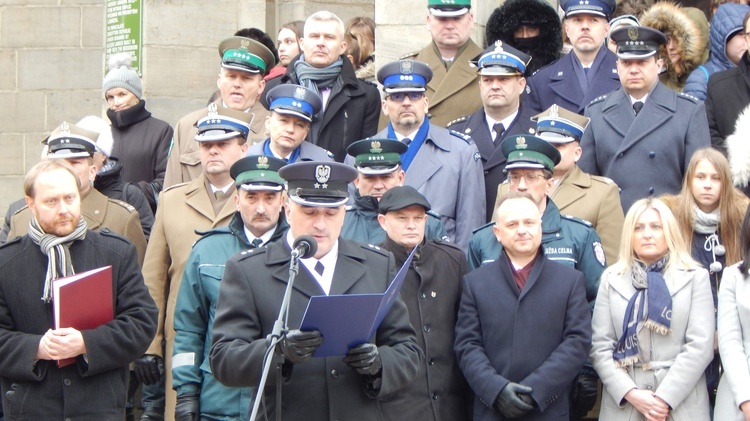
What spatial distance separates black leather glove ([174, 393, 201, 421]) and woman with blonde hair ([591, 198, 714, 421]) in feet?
6.95

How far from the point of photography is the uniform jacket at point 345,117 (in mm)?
9664

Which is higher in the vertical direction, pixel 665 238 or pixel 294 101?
Answer: pixel 294 101

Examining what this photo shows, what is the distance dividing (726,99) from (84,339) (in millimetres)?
4493

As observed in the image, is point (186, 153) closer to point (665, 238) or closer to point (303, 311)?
point (665, 238)

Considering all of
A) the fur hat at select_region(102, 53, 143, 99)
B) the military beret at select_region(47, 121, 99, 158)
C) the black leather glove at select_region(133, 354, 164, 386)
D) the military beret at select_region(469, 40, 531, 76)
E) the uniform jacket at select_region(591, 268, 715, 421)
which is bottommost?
the black leather glove at select_region(133, 354, 164, 386)

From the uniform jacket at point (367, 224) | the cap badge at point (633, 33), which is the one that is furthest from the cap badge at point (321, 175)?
the cap badge at point (633, 33)

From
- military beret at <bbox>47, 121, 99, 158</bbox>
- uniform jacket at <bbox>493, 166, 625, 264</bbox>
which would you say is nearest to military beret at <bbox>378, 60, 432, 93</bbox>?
uniform jacket at <bbox>493, 166, 625, 264</bbox>

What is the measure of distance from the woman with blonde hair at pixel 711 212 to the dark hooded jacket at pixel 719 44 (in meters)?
1.63

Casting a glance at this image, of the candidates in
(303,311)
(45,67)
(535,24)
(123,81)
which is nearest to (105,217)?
(123,81)

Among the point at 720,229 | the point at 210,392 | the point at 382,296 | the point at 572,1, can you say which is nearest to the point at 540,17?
the point at 572,1

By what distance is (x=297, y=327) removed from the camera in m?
6.01

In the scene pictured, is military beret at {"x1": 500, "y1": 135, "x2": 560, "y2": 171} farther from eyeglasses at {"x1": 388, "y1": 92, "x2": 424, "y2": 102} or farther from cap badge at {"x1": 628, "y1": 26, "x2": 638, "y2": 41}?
cap badge at {"x1": 628, "y1": 26, "x2": 638, "y2": 41}

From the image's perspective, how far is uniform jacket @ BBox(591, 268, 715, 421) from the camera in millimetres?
7473

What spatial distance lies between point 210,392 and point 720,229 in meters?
2.98
